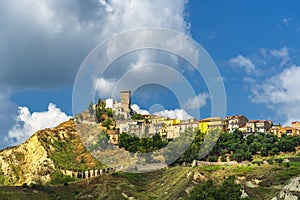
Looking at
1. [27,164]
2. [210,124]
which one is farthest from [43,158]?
[210,124]

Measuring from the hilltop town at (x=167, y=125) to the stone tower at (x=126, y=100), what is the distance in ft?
9.52

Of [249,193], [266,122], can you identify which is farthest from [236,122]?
[249,193]

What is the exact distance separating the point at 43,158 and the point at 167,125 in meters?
30.3

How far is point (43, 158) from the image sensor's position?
109750 millimetres

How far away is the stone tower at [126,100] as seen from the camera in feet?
456

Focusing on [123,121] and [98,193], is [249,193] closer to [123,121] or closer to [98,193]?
[98,193]

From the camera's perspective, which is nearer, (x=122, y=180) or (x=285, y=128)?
(x=122, y=180)

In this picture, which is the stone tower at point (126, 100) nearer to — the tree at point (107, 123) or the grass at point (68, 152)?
the tree at point (107, 123)

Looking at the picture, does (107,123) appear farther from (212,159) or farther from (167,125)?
(212,159)

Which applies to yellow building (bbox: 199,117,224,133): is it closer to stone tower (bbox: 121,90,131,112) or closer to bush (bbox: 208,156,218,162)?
bush (bbox: 208,156,218,162)

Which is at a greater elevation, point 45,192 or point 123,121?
point 123,121

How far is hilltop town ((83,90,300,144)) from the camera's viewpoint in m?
121

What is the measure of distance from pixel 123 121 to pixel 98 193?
4557 cm

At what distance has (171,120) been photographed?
131 m
